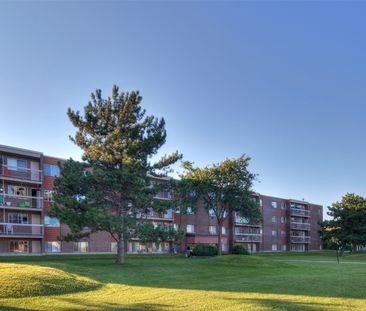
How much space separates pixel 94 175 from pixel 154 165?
5192mm

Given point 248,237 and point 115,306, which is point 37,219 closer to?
point 115,306

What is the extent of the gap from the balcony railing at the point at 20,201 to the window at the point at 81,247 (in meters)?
7.23

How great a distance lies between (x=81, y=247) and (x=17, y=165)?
12.9m

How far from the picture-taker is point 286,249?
99.6 metres

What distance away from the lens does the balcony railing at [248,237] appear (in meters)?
83.9

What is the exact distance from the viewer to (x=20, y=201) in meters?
47.5

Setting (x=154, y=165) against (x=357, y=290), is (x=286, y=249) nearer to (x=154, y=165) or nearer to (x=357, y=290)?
(x=154, y=165)

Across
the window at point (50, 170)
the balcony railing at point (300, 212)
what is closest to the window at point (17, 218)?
the window at point (50, 170)

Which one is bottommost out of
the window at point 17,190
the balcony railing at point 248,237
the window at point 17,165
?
the balcony railing at point 248,237

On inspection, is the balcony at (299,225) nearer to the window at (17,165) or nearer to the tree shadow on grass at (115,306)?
the window at (17,165)

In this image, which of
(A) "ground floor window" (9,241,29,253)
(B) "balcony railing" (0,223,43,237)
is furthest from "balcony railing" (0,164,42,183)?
(A) "ground floor window" (9,241,29,253)

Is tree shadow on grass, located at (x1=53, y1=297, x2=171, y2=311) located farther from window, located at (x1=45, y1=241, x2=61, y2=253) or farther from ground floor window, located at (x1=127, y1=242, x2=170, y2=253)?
ground floor window, located at (x1=127, y1=242, x2=170, y2=253)

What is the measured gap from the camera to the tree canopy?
3069 inches

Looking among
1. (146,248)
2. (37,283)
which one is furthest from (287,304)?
(146,248)
